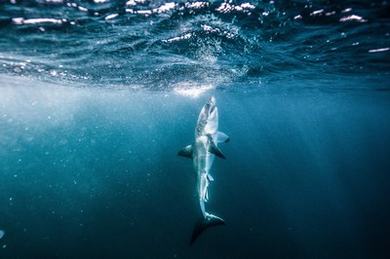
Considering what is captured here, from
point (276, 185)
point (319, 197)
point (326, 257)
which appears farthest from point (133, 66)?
point (319, 197)

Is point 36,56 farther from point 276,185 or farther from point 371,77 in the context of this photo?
point 276,185

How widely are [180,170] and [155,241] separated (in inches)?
526

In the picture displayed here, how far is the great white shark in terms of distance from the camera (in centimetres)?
717

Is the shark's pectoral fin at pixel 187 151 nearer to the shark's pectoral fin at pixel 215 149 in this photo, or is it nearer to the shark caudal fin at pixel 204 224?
the shark's pectoral fin at pixel 215 149

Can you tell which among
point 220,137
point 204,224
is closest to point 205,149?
point 220,137

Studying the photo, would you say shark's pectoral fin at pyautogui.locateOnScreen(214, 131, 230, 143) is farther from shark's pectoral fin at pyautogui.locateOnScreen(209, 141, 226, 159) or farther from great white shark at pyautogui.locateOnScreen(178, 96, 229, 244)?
shark's pectoral fin at pyautogui.locateOnScreen(209, 141, 226, 159)

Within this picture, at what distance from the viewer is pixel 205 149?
7.95 metres

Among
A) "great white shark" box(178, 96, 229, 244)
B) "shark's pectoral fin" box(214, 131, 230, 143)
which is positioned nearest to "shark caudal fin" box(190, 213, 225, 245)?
"great white shark" box(178, 96, 229, 244)

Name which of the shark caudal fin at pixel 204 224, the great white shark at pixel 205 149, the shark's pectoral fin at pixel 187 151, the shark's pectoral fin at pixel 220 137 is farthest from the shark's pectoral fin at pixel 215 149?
the shark caudal fin at pixel 204 224

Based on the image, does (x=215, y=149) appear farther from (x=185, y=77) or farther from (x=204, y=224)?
(x=185, y=77)

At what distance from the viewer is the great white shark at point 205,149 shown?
23.5ft

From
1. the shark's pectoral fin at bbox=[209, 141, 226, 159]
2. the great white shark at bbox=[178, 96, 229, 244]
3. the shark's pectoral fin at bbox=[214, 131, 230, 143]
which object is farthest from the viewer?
the shark's pectoral fin at bbox=[214, 131, 230, 143]

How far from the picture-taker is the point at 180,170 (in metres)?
34.2

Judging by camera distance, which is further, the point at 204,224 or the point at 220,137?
the point at 204,224
